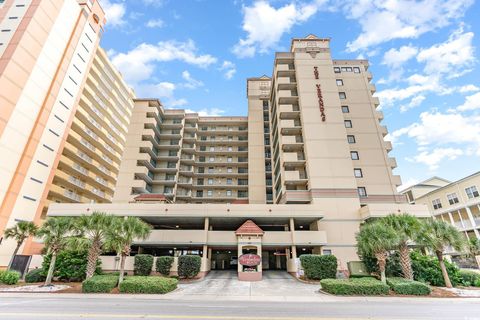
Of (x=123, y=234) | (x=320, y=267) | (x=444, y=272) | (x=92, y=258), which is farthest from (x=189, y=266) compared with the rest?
(x=444, y=272)

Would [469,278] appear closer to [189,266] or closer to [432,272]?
[432,272]

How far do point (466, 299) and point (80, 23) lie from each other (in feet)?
218

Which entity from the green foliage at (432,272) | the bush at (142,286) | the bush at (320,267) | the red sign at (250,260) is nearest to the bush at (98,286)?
the bush at (142,286)

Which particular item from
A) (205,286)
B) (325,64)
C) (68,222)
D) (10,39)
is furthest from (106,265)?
(325,64)

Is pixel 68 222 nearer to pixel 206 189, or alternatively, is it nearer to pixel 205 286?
pixel 205 286

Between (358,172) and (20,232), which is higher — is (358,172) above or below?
above

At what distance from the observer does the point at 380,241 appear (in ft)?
64.9

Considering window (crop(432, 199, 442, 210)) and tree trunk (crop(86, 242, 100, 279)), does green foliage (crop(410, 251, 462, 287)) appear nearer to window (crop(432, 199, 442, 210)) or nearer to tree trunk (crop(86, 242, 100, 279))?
tree trunk (crop(86, 242, 100, 279))

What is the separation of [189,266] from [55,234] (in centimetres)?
1338

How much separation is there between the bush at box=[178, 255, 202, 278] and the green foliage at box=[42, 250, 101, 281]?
9393 millimetres

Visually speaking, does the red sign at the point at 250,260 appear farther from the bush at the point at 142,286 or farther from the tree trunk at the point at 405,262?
the tree trunk at the point at 405,262

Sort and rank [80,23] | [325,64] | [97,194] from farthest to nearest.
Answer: [97,194] → [80,23] → [325,64]

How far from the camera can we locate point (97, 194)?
4969 cm

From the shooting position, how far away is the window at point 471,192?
133ft
